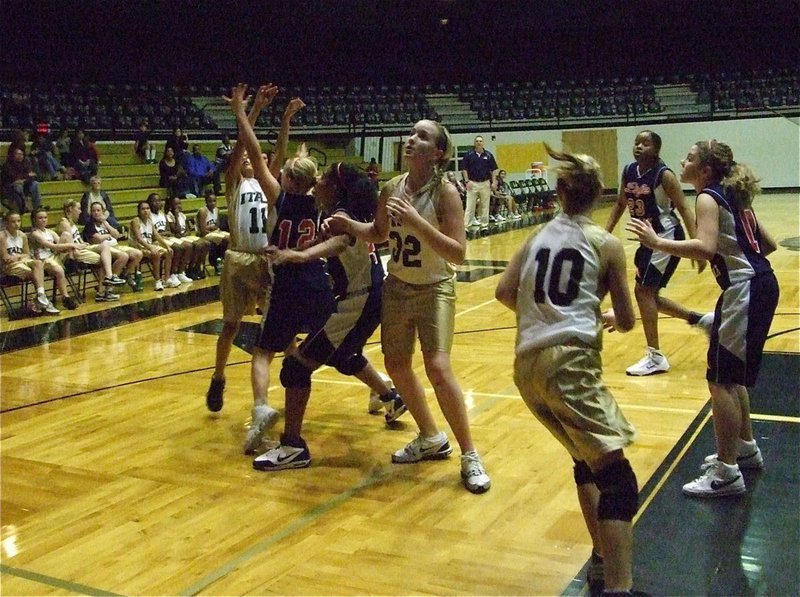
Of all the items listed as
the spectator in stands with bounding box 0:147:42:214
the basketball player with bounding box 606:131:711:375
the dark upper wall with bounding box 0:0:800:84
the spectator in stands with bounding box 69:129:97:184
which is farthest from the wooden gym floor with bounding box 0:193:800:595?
the dark upper wall with bounding box 0:0:800:84

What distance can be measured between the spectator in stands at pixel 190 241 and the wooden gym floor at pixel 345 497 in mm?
4955

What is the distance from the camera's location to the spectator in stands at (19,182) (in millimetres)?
11656

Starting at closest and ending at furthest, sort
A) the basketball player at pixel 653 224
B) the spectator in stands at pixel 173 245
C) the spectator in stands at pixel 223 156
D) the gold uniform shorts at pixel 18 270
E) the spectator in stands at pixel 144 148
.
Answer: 1. the basketball player at pixel 653 224
2. the gold uniform shorts at pixel 18 270
3. the spectator in stands at pixel 173 245
4. the spectator in stands at pixel 223 156
5. the spectator in stands at pixel 144 148

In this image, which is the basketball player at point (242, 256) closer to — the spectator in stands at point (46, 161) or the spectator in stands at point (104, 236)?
the spectator in stands at point (104, 236)

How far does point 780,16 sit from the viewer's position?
2588 cm

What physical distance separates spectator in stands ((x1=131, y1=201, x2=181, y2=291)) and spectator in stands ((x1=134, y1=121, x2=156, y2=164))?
513 cm

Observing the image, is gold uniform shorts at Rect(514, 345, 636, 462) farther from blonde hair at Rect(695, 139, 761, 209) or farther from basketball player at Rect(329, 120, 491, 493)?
blonde hair at Rect(695, 139, 761, 209)

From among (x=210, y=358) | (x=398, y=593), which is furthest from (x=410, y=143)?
(x=210, y=358)

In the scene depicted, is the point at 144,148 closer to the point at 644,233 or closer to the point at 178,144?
the point at 178,144

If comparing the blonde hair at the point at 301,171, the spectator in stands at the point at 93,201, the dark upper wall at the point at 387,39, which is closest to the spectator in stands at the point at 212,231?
the spectator in stands at the point at 93,201

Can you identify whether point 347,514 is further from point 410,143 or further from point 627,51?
point 627,51

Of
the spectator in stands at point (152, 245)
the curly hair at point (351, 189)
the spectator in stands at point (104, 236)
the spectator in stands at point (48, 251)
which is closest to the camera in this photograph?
the curly hair at point (351, 189)

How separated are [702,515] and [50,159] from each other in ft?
40.7

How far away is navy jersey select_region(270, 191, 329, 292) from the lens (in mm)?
4660
